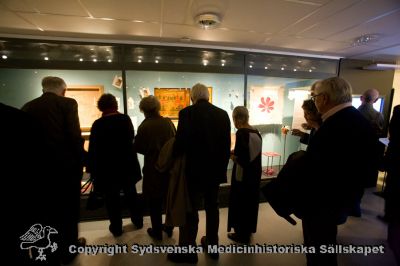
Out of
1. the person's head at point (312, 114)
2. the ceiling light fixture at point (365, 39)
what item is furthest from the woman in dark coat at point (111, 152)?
the ceiling light fixture at point (365, 39)

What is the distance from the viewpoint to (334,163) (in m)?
1.17

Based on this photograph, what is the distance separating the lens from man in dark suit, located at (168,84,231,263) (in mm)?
1593

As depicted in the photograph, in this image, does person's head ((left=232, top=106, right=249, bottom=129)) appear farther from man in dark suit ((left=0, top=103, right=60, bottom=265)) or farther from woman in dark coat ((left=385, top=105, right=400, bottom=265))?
man in dark suit ((left=0, top=103, right=60, bottom=265))

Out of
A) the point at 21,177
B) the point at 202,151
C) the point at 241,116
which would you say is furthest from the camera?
the point at 241,116

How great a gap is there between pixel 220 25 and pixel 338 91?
159 centimetres

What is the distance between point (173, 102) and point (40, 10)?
2.07 m

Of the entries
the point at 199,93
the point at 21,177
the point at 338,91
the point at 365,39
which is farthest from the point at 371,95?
the point at 21,177

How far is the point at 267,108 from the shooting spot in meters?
3.84

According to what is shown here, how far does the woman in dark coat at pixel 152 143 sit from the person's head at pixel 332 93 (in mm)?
1323

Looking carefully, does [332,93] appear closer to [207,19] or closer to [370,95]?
[207,19]

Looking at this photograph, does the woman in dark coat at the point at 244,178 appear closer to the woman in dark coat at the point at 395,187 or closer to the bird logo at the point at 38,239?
the woman in dark coat at the point at 395,187

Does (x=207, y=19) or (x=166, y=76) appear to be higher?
(x=207, y=19)

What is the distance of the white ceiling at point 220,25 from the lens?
5.99 ft

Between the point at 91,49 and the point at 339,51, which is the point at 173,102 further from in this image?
the point at 339,51
